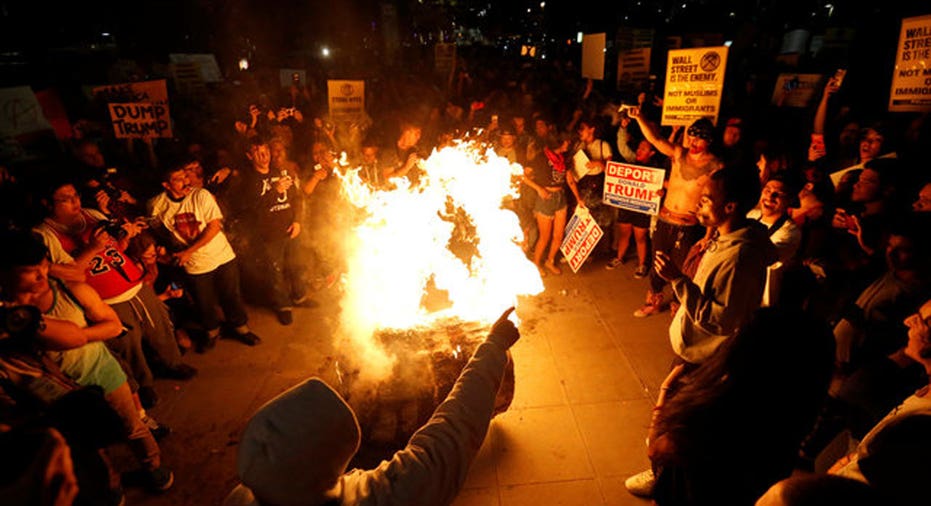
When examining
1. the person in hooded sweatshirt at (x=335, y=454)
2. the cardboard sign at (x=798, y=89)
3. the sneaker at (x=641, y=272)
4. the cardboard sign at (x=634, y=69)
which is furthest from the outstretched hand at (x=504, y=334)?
the cardboard sign at (x=798, y=89)

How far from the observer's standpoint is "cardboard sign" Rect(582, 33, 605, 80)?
10.2 meters

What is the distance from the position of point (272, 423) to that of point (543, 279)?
6.97m

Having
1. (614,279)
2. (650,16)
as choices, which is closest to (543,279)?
(614,279)

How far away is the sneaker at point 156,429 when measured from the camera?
508 cm

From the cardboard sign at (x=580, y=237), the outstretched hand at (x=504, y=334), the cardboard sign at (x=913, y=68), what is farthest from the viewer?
the cardboard sign at (x=580, y=237)

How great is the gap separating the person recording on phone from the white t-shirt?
0.75 meters

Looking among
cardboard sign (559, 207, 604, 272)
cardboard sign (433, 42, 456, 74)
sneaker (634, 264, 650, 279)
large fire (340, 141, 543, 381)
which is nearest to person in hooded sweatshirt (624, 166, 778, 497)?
large fire (340, 141, 543, 381)

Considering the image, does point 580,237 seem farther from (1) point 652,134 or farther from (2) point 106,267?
(2) point 106,267

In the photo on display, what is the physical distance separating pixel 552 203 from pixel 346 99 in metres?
5.56

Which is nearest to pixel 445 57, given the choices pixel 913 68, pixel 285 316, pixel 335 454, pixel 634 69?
pixel 634 69

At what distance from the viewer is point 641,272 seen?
27.4ft

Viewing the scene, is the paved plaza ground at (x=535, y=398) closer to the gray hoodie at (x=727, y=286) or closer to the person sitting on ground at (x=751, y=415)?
the gray hoodie at (x=727, y=286)

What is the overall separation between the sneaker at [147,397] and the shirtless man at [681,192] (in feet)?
21.3

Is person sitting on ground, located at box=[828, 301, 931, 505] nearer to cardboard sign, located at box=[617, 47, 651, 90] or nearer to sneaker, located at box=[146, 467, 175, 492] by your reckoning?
sneaker, located at box=[146, 467, 175, 492]
